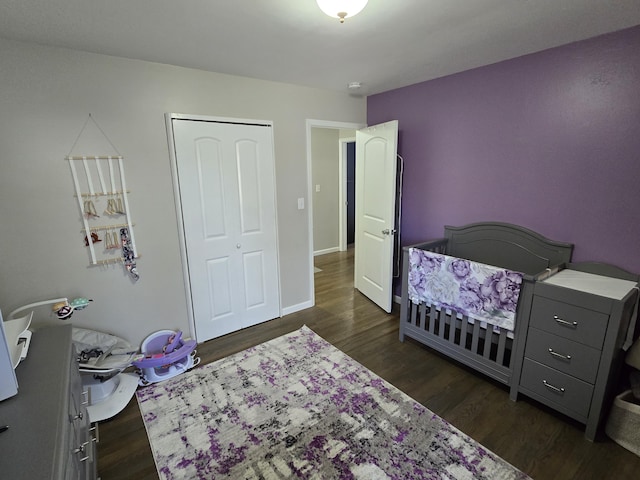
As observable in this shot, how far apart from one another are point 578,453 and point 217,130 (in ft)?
10.6

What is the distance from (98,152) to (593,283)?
11.1 ft

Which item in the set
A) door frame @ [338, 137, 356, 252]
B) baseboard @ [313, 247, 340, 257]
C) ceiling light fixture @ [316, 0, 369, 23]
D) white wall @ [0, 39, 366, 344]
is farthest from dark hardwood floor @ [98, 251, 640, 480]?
door frame @ [338, 137, 356, 252]

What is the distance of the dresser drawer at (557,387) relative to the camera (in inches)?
70.4

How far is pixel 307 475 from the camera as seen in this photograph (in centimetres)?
161

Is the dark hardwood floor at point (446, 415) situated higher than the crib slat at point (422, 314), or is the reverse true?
the crib slat at point (422, 314)

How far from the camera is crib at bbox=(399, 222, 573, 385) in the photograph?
2.14m

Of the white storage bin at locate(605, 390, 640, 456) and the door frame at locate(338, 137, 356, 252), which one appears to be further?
the door frame at locate(338, 137, 356, 252)

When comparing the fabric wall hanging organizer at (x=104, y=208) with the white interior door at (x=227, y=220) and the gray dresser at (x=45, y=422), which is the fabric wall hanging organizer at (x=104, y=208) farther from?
the gray dresser at (x=45, y=422)

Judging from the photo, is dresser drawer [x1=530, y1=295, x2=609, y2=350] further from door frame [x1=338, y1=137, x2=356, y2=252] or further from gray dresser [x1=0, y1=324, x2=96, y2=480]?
door frame [x1=338, y1=137, x2=356, y2=252]

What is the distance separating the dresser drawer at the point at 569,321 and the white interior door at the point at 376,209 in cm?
148

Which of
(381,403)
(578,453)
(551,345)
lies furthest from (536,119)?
(381,403)

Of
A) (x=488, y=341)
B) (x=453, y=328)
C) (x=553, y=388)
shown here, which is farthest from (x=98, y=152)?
(x=553, y=388)

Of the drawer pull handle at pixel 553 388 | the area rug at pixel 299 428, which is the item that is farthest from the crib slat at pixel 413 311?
the drawer pull handle at pixel 553 388

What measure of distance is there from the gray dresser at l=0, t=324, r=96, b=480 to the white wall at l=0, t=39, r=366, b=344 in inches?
32.4
